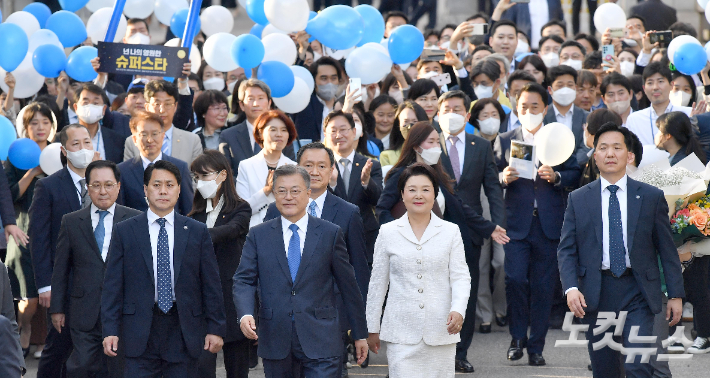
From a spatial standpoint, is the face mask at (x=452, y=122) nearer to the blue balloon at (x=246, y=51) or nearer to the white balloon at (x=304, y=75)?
the white balloon at (x=304, y=75)

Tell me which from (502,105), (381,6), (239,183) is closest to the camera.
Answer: (239,183)

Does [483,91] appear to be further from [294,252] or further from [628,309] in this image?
[294,252]

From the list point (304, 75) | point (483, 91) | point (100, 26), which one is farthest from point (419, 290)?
point (100, 26)

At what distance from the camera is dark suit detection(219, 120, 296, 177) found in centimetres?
909

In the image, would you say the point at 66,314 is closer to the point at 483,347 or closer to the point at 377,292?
the point at 377,292

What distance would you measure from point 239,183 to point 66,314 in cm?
169

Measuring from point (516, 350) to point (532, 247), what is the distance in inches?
35.1

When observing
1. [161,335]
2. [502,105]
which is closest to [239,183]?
[161,335]

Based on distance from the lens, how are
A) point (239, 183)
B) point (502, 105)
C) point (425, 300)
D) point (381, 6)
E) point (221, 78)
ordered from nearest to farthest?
point (425, 300)
point (239, 183)
point (502, 105)
point (221, 78)
point (381, 6)

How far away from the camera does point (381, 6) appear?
59.2 feet

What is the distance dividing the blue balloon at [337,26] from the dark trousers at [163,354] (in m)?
4.50

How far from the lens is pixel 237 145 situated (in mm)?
9164

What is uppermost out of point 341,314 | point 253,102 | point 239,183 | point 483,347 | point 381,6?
point 381,6

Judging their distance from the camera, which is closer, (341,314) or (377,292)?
(377,292)
